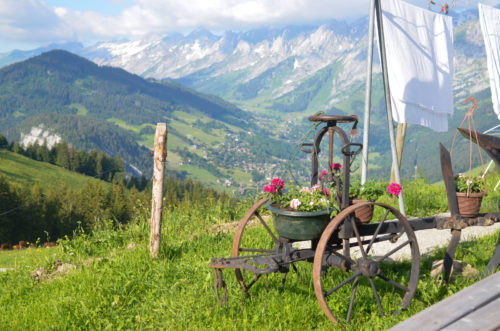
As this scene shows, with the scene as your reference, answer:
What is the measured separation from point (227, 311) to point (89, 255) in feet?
11.7

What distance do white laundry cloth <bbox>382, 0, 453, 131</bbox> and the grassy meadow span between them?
244cm

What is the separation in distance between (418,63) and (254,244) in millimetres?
4381

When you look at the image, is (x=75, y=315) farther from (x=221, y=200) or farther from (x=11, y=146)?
(x=11, y=146)

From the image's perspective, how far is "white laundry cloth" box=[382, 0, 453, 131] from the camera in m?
6.97

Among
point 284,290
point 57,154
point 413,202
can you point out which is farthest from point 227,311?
point 57,154

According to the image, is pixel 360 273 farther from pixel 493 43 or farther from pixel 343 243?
pixel 493 43

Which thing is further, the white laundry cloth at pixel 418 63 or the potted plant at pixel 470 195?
the white laundry cloth at pixel 418 63

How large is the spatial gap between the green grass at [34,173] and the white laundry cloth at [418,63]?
96.8m

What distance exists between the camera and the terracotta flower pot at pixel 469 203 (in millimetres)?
4875

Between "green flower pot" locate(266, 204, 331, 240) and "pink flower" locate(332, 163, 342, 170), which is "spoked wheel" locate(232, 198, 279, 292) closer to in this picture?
"green flower pot" locate(266, 204, 331, 240)

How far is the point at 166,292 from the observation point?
4.92 meters

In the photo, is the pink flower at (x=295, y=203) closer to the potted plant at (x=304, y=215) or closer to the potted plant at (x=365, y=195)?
the potted plant at (x=304, y=215)

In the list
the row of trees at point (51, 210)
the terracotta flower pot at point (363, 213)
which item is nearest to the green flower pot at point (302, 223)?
the terracotta flower pot at point (363, 213)

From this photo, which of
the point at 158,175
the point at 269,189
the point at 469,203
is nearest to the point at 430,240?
the point at 469,203
